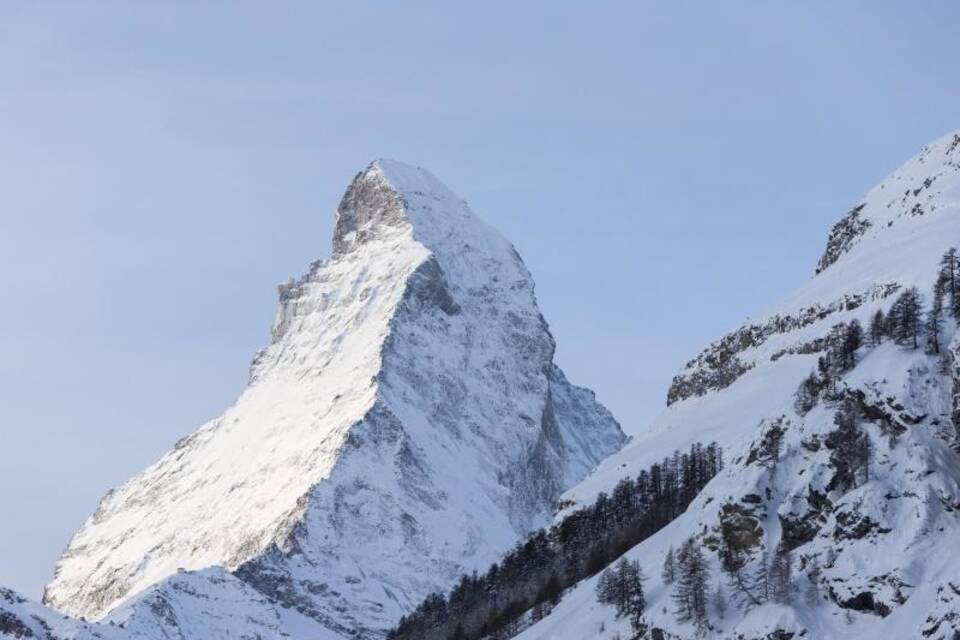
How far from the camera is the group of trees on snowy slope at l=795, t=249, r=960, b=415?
14738 centimetres

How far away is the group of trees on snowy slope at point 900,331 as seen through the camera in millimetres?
147375

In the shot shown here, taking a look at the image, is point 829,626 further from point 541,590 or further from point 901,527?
point 541,590

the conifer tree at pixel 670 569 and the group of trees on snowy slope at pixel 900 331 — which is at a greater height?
the group of trees on snowy slope at pixel 900 331

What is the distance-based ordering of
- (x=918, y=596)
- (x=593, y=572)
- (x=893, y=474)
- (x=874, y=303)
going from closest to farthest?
(x=918, y=596), (x=893, y=474), (x=874, y=303), (x=593, y=572)

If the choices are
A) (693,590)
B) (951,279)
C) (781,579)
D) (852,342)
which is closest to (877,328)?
(852,342)

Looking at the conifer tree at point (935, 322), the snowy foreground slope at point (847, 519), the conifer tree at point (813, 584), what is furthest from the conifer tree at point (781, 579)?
the conifer tree at point (935, 322)

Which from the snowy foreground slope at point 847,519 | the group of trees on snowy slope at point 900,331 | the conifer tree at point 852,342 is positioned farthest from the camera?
the conifer tree at point 852,342

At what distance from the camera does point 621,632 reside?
149000mm

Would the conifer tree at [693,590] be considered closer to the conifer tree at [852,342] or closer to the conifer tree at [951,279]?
the conifer tree at [852,342]

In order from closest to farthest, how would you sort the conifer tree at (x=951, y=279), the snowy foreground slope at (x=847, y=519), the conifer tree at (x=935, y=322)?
the snowy foreground slope at (x=847, y=519)
the conifer tree at (x=935, y=322)
the conifer tree at (x=951, y=279)

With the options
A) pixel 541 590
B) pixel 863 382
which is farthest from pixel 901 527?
pixel 541 590

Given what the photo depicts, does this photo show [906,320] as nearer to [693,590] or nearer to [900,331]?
[900,331]

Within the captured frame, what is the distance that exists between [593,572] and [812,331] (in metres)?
29.9

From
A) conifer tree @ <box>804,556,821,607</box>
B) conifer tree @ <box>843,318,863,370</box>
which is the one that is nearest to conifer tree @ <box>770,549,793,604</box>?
conifer tree @ <box>804,556,821,607</box>
